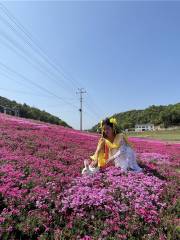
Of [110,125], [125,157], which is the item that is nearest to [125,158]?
[125,157]

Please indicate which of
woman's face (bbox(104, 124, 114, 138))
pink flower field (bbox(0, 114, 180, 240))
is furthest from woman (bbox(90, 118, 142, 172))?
pink flower field (bbox(0, 114, 180, 240))

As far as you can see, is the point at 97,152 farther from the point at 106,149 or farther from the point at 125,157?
the point at 125,157

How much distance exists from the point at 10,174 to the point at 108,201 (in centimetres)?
347

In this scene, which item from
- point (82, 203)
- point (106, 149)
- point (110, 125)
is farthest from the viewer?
point (106, 149)

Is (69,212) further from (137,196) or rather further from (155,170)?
(155,170)

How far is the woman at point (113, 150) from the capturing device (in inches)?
400

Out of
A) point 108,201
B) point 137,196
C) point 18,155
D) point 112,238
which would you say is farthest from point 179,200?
point 18,155

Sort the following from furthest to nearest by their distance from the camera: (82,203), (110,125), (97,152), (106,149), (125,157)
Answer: (106,149), (97,152), (110,125), (125,157), (82,203)

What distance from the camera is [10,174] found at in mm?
8359

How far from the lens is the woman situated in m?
10.2

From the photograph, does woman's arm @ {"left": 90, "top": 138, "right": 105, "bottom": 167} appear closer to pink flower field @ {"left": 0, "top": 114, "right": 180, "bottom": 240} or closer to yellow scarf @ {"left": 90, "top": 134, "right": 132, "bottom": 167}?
yellow scarf @ {"left": 90, "top": 134, "right": 132, "bottom": 167}

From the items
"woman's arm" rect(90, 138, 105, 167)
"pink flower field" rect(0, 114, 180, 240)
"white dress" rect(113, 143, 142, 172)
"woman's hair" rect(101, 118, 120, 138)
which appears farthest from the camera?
"woman's arm" rect(90, 138, 105, 167)

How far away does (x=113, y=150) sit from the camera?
10484 mm

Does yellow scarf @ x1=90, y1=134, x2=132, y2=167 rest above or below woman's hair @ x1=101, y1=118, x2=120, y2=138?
below
